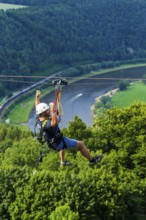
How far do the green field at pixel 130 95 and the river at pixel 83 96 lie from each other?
397 cm

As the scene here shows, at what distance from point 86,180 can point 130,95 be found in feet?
218

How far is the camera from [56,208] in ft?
57.1

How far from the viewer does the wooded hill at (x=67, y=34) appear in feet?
342

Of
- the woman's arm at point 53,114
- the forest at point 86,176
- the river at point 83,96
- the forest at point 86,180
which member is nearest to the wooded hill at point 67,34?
the river at point 83,96

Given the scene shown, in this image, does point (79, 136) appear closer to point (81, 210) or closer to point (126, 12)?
point (81, 210)

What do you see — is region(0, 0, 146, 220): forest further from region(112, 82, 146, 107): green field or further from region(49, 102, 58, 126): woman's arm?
region(112, 82, 146, 107): green field

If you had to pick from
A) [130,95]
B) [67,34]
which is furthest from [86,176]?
[67,34]

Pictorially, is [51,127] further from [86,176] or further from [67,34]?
[67,34]

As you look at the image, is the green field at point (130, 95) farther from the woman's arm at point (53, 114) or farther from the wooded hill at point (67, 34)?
the woman's arm at point (53, 114)

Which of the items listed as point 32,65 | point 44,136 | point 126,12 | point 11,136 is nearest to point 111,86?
point 32,65

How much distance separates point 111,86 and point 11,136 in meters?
48.6

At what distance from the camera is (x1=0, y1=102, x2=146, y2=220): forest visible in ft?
60.2

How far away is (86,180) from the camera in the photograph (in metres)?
18.9

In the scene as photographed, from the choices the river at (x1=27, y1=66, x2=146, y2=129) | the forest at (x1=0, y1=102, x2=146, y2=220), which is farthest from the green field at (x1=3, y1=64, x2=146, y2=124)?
the forest at (x1=0, y1=102, x2=146, y2=220)
